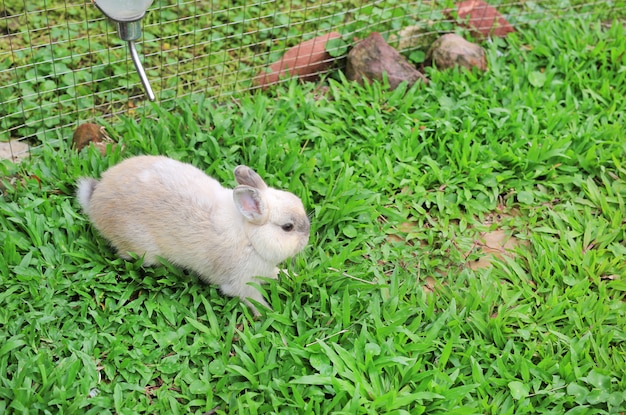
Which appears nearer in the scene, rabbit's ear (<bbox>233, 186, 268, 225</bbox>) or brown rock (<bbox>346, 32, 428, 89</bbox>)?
rabbit's ear (<bbox>233, 186, 268, 225</bbox>)

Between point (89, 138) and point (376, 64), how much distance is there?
2300mm

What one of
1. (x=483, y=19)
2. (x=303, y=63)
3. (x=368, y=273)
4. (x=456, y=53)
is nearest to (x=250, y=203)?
(x=368, y=273)

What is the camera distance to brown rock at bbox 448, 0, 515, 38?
5.93 metres

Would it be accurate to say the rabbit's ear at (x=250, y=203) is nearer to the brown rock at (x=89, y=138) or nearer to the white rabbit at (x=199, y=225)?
the white rabbit at (x=199, y=225)

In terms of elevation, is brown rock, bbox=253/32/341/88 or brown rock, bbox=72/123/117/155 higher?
brown rock, bbox=253/32/341/88

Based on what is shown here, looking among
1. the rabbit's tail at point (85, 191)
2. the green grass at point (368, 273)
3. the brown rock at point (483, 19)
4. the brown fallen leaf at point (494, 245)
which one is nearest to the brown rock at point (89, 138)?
the green grass at point (368, 273)

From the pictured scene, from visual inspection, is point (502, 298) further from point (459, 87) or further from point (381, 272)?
point (459, 87)

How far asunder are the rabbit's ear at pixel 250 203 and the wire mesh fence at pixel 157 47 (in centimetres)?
153

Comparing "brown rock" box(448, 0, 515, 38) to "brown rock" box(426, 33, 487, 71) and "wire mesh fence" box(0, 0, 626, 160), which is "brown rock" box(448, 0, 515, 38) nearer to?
"wire mesh fence" box(0, 0, 626, 160)

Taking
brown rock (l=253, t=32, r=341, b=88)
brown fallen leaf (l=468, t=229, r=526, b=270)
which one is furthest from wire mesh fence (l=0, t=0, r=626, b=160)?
brown fallen leaf (l=468, t=229, r=526, b=270)

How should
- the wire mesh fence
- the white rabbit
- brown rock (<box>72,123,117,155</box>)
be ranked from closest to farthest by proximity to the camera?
the white rabbit, brown rock (<box>72,123,117,155</box>), the wire mesh fence

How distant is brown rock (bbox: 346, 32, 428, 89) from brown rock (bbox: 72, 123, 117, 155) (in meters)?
2.01

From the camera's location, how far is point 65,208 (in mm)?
4148

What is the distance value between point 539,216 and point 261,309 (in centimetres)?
214
